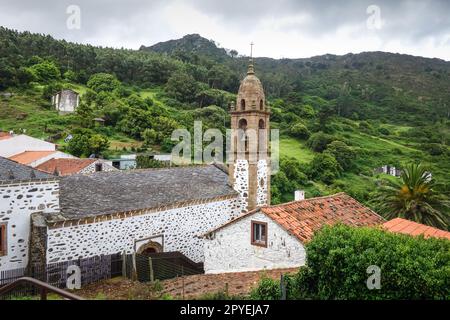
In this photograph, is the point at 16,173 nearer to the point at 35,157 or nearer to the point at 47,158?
the point at 47,158

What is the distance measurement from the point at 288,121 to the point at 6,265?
192ft

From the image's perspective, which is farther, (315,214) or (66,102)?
(66,102)

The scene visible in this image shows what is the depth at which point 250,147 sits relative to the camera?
20.9 m

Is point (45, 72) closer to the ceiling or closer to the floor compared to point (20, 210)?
closer to the ceiling

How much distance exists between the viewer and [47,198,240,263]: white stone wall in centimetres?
1403

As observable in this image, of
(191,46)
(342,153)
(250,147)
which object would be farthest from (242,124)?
(191,46)

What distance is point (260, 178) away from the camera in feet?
70.0

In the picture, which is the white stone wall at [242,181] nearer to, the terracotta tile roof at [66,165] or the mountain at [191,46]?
the terracotta tile roof at [66,165]

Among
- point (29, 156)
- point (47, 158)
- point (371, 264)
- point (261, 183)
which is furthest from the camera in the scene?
point (29, 156)

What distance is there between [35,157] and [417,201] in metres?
33.0

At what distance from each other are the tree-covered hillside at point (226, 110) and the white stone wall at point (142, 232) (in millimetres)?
17790

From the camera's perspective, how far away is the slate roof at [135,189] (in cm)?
1541

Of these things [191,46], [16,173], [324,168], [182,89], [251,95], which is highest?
[191,46]

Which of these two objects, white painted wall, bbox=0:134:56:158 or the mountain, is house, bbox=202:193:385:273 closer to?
white painted wall, bbox=0:134:56:158
